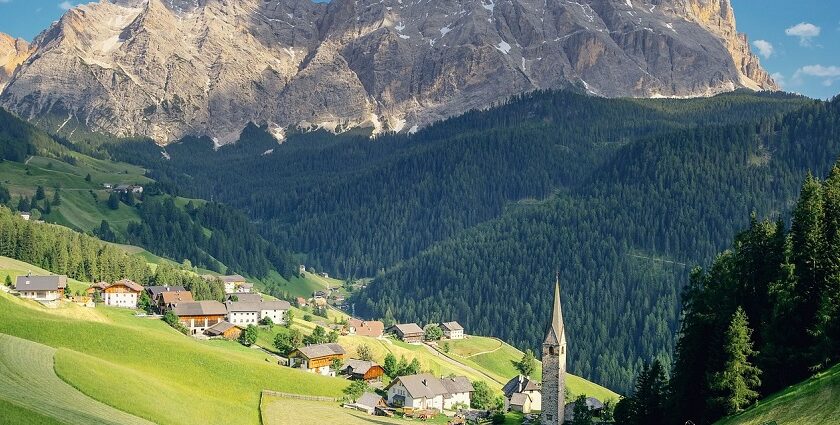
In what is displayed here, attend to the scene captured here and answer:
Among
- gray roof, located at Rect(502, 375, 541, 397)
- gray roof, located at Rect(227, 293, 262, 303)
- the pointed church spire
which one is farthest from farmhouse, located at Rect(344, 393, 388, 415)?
gray roof, located at Rect(227, 293, 262, 303)

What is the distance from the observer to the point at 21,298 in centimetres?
12456

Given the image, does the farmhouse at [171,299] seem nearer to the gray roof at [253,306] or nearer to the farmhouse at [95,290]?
the gray roof at [253,306]

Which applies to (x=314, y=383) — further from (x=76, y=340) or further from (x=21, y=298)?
(x=21, y=298)

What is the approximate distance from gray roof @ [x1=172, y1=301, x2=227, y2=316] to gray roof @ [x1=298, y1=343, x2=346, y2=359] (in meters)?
25.3

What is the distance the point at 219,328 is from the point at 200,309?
312 inches

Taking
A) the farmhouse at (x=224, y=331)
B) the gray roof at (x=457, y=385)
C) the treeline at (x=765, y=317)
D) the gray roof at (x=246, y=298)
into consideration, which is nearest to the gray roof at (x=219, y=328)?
the farmhouse at (x=224, y=331)

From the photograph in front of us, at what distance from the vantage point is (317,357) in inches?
5743

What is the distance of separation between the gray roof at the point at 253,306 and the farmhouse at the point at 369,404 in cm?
5081

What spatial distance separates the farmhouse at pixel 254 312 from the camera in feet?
562

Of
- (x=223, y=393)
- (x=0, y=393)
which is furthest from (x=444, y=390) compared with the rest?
(x=0, y=393)

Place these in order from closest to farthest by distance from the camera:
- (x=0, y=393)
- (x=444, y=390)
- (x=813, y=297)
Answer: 1. (x=0, y=393)
2. (x=813, y=297)
3. (x=444, y=390)

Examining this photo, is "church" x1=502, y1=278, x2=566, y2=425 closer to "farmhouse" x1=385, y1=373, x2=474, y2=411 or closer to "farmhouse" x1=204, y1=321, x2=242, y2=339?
"farmhouse" x1=385, y1=373, x2=474, y2=411

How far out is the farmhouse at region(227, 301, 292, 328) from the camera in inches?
6742

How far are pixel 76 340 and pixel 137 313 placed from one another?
46956 millimetres
